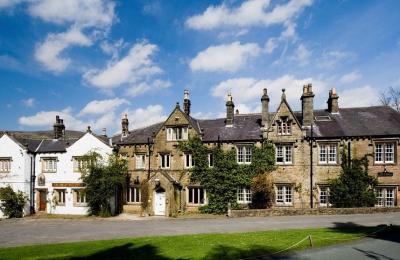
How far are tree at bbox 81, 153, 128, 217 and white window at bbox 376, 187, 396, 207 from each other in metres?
25.4

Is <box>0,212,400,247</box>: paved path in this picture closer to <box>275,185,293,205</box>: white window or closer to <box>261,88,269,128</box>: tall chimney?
<box>275,185,293,205</box>: white window

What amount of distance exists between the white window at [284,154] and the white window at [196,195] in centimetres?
855

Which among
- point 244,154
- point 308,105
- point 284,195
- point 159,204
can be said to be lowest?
point 159,204

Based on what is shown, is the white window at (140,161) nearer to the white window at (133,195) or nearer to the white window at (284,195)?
the white window at (133,195)

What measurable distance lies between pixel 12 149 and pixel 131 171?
48.2 ft

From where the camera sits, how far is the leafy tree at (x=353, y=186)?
1217 inches

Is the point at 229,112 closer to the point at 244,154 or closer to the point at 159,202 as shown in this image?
the point at 244,154

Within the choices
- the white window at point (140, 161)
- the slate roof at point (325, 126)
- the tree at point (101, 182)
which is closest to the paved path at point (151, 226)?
the tree at point (101, 182)

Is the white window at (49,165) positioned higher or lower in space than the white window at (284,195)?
higher

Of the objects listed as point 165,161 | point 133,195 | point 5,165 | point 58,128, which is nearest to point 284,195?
point 165,161

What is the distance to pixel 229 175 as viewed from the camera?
3431 centimetres

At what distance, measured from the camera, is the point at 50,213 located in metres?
38.6

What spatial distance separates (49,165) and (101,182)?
928cm

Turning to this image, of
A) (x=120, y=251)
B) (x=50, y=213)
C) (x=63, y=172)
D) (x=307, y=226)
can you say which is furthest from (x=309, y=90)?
(x=50, y=213)
